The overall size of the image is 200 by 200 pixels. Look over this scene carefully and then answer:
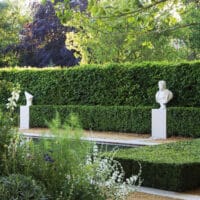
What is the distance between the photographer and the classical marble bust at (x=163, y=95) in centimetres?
1338

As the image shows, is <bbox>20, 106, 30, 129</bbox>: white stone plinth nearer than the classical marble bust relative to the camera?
No

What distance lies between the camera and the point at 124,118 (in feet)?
47.6

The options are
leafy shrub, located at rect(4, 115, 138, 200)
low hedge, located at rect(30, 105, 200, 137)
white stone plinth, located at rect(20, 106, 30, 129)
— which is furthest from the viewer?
white stone plinth, located at rect(20, 106, 30, 129)

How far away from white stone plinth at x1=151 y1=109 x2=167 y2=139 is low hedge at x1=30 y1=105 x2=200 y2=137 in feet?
0.83

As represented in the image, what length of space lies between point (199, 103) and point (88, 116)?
4.15m

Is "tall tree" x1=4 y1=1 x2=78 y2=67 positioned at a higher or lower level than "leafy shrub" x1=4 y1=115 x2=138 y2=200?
higher

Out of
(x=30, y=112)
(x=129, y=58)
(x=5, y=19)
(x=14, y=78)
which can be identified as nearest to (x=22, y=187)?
(x=30, y=112)

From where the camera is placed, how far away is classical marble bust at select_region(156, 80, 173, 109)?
13.4m

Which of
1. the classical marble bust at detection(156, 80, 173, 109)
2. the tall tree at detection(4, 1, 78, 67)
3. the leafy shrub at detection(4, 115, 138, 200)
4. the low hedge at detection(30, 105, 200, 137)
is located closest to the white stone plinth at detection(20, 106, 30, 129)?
the low hedge at detection(30, 105, 200, 137)

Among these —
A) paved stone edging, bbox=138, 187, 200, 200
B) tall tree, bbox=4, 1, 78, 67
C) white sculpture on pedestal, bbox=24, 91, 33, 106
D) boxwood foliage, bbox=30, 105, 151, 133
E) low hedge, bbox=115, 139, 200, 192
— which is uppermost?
tall tree, bbox=4, 1, 78, 67

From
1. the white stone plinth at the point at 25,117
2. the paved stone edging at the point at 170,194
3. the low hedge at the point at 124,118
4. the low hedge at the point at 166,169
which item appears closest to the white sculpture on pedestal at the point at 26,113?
the white stone plinth at the point at 25,117

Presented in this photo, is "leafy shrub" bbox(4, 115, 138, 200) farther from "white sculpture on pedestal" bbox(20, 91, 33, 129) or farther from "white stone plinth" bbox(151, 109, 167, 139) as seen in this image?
"white sculpture on pedestal" bbox(20, 91, 33, 129)

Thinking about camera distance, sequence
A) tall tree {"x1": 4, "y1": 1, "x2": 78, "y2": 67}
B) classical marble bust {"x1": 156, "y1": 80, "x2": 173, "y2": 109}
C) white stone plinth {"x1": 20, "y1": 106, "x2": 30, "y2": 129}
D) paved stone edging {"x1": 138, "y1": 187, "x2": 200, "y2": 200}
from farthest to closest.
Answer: tall tree {"x1": 4, "y1": 1, "x2": 78, "y2": 67}
white stone plinth {"x1": 20, "y1": 106, "x2": 30, "y2": 129}
classical marble bust {"x1": 156, "y1": 80, "x2": 173, "y2": 109}
paved stone edging {"x1": 138, "y1": 187, "x2": 200, "y2": 200}

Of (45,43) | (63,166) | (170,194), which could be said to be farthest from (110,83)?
(45,43)
